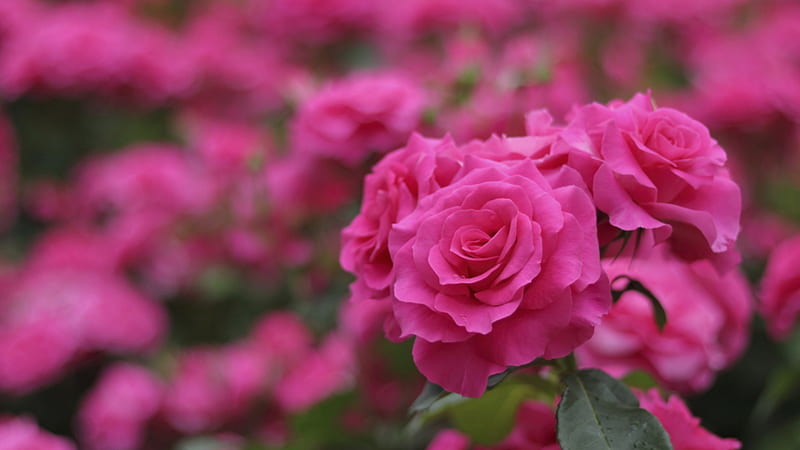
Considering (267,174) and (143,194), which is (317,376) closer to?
(267,174)

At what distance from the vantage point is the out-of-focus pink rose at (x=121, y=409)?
102 centimetres

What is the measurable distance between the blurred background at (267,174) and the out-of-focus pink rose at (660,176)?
249 millimetres

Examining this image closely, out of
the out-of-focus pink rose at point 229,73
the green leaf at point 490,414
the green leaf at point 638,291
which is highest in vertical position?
the green leaf at point 638,291

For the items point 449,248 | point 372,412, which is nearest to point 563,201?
point 449,248

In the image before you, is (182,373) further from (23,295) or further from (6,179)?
(6,179)

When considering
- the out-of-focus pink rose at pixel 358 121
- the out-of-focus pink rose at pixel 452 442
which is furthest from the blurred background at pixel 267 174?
the out-of-focus pink rose at pixel 452 442

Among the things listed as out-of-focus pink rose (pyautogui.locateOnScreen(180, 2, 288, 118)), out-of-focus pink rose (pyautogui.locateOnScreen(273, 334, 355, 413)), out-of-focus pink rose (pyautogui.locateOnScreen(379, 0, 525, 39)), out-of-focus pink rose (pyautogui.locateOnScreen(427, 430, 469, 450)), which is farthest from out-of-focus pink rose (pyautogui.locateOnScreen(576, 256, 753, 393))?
out-of-focus pink rose (pyautogui.locateOnScreen(180, 2, 288, 118))

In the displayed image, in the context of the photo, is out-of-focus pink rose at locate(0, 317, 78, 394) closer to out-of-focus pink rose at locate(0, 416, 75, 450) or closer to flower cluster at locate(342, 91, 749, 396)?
out-of-focus pink rose at locate(0, 416, 75, 450)

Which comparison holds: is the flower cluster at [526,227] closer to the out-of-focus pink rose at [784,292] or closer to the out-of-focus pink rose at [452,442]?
the out-of-focus pink rose at [452,442]

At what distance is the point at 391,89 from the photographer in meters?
0.79

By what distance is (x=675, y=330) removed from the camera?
0.69 meters

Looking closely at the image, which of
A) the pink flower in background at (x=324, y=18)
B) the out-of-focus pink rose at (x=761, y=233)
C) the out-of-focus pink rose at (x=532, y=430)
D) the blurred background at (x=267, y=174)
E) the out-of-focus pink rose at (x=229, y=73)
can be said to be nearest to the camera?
the out-of-focus pink rose at (x=532, y=430)

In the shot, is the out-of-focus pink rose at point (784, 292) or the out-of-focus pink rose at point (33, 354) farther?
the out-of-focus pink rose at point (33, 354)

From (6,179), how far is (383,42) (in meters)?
0.71
